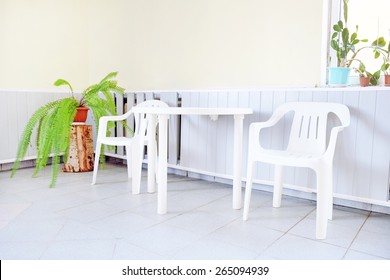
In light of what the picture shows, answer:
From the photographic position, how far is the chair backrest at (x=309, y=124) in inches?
83.6

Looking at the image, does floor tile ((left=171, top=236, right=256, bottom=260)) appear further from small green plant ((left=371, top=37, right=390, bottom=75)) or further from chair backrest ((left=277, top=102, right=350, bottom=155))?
small green plant ((left=371, top=37, right=390, bottom=75))

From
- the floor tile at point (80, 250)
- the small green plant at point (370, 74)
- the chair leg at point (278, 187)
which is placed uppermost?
the small green plant at point (370, 74)

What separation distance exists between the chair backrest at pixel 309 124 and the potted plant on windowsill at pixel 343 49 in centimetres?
30

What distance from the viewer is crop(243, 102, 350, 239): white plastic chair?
1712mm

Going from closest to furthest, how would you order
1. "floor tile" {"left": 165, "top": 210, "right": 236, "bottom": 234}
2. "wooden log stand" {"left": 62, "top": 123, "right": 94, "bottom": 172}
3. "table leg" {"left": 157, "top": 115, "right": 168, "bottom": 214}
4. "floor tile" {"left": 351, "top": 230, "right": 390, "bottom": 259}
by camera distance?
"floor tile" {"left": 351, "top": 230, "right": 390, "bottom": 259}
"floor tile" {"left": 165, "top": 210, "right": 236, "bottom": 234}
"table leg" {"left": 157, "top": 115, "right": 168, "bottom": 214}
"wooden log stand" {"left": 62, "top": 123, "right": 94, "bottom": 172}

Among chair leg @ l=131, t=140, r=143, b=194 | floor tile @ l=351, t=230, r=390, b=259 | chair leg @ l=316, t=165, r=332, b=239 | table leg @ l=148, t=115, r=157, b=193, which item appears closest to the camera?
floor tile @ l=351, t=230, r=390, b=259

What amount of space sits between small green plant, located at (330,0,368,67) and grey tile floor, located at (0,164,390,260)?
3.45 feet

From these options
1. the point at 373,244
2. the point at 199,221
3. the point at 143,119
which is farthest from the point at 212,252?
the point at 143,119

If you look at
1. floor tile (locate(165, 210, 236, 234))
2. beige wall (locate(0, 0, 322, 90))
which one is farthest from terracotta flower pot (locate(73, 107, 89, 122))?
floor tile (locate(165, 210, 236, 234))

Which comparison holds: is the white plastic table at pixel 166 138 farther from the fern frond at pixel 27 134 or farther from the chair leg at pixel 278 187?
the fern frond at pixel 27 134

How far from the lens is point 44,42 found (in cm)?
367

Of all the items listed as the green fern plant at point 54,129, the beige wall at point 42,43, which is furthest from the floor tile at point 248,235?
the beige wall at point 42,43

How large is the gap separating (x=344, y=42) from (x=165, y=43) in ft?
5.80

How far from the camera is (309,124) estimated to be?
220cm
